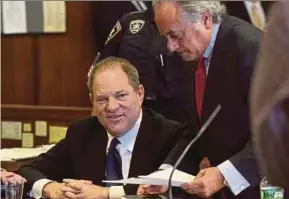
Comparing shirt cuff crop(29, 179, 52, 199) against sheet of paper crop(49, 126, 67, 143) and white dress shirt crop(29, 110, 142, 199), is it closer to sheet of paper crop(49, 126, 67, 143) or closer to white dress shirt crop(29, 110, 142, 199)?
white dress shirt crop(29, 110, 142, 199)

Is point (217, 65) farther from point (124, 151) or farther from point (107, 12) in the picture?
point (107, 12)

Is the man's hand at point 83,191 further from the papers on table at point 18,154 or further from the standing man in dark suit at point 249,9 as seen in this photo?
the standing man in dark suit at point 249,9

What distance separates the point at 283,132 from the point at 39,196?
1.92 meters

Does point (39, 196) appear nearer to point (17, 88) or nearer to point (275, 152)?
point (275, 152)

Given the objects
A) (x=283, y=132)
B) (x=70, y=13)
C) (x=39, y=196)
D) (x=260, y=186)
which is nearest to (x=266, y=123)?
(x=283, y=132)

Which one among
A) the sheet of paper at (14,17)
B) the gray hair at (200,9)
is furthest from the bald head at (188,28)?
the sheet of paper at (14,17)

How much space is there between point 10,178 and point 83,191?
0.29 m

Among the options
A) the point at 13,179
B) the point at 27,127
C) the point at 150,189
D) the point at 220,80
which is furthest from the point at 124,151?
the point at 27,127

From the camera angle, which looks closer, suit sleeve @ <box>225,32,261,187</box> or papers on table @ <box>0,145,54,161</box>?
suit sleeve @ <box>225,32,261,187</box>

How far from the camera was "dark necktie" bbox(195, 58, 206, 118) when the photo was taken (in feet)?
7.52

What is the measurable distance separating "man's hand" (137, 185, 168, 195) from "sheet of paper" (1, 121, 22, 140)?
9.01 feet

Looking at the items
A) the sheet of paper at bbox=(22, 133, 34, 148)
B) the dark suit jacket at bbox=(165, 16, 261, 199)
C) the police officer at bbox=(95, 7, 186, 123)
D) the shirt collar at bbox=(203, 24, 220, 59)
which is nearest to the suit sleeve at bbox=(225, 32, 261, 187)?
the dark suit jacket at bbox=(165, 16, 261, 199)

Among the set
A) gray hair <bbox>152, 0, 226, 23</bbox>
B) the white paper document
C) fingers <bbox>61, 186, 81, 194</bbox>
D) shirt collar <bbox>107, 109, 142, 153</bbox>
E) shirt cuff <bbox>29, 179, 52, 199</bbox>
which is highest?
gray hair <bbox>152, 0, 226, 23</bbox>

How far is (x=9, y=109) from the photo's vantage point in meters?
5.01
